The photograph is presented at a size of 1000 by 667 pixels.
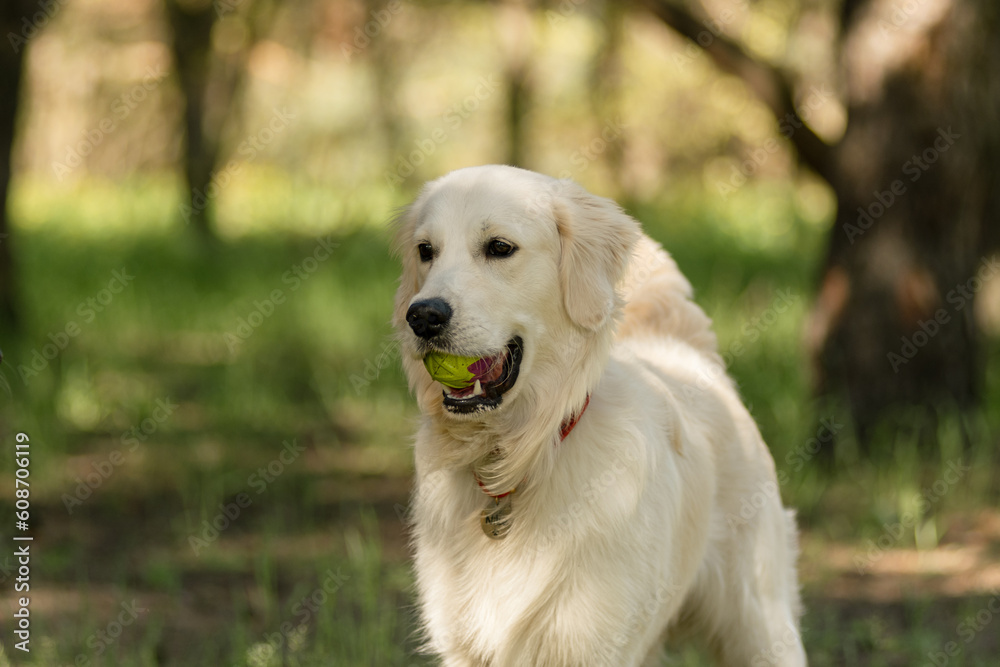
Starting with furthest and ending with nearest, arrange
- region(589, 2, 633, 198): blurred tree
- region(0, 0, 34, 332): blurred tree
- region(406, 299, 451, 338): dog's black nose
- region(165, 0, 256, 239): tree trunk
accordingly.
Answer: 1. region(589, 2, 633, 198): blurred tree
2. region(165, 0, 256, 239): tree trunk
3. region(0, 0, 34, 332): blurred tree
4. region(406, 299, 451, 338): dog's black nose

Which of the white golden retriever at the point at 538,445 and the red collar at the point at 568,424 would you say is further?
the red collar at the point at 568,424

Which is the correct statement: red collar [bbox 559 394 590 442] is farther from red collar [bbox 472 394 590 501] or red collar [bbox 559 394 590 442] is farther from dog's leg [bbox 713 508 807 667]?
dog's leg [bbox 713 508 807 667]

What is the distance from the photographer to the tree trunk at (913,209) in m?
4.77

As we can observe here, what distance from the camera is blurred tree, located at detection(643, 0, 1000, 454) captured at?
188 inches

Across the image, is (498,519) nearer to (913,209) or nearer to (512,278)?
(512,278)

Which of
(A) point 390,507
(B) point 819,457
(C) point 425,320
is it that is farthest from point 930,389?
(C) point 425,320

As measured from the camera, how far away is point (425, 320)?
7.25 feet

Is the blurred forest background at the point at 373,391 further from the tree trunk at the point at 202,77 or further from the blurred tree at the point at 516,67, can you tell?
the blurred tree at the point at 516,67

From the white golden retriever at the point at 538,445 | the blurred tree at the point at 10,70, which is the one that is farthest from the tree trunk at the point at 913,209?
the blurred tree at the point at 10,70

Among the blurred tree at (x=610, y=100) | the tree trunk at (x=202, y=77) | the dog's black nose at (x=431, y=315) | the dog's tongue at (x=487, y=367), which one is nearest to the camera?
the dog's black nose at (x=431, y=315)

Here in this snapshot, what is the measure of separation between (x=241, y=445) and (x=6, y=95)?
8.62 feet

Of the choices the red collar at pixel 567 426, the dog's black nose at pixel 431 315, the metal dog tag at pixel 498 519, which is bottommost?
the metal dog tag at pixel 498 519

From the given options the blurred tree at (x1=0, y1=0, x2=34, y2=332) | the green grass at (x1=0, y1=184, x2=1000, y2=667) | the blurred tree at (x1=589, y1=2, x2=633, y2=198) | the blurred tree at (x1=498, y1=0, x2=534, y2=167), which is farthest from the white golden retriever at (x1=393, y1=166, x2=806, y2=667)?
the blurred tree at (x1=589, y1=2, x2=633, y2=198)

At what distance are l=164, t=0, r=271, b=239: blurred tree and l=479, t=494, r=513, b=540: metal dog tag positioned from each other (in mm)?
8412
